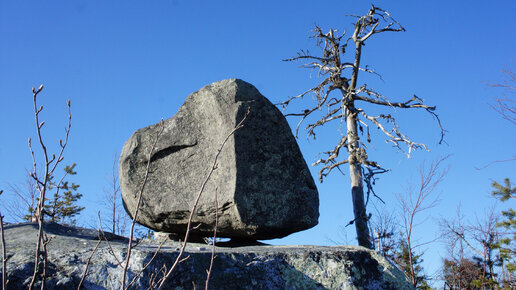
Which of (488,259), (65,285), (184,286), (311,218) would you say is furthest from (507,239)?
(65,285)

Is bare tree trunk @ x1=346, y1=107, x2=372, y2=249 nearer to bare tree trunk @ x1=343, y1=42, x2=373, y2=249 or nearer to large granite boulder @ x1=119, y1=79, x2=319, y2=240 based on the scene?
bare tree trunk @ x1=343, y1=42, x2=373, y2=249

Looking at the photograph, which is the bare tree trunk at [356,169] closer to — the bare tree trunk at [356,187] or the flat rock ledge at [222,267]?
the bare tree trunk at [356,187]

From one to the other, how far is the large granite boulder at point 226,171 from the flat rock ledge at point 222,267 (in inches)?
33.5

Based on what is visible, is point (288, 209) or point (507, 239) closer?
point (288, 209)

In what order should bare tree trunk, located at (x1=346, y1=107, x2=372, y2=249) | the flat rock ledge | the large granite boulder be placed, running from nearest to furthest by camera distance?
the flat rock ledge, the large granite boulder, bare tree trunk, located at (x1=346, y1=107, x2=372, y2=249)

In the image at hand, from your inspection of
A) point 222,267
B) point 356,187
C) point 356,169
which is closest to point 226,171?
point 222,267

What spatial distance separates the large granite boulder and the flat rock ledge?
0.85 m

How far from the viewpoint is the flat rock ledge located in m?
3.98

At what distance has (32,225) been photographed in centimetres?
565

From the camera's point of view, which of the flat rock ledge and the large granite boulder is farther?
the large granite boulder

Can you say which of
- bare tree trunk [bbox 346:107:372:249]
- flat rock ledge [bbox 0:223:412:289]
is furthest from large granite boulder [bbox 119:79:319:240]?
bare tree trunk [bbox 346:107:372:249]

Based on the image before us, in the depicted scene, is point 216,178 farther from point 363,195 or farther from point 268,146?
point 363,195

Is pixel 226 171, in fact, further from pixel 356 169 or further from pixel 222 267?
pixel 356 169

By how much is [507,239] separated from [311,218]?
8.08 m
